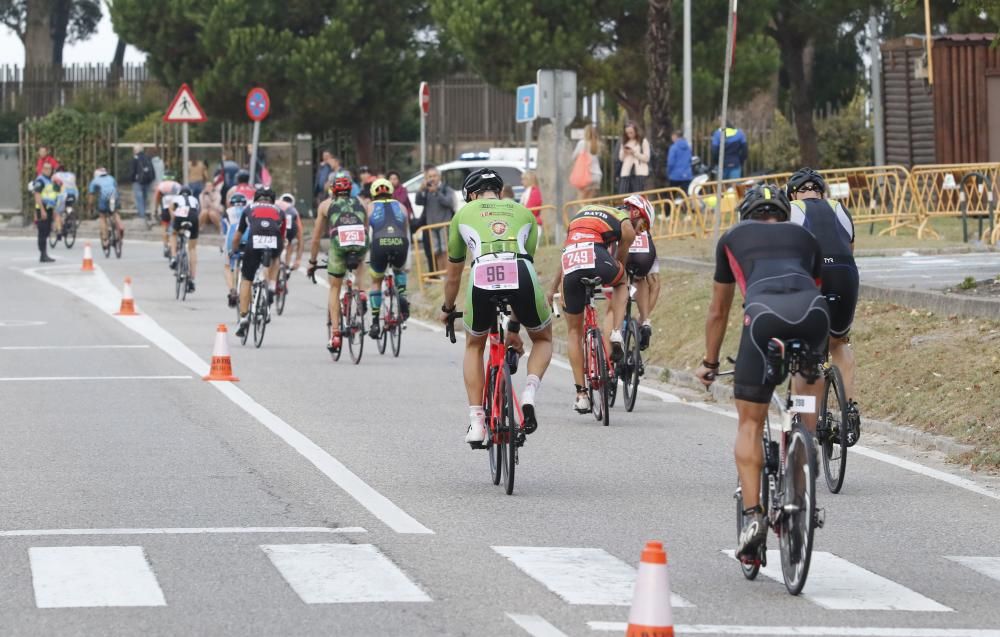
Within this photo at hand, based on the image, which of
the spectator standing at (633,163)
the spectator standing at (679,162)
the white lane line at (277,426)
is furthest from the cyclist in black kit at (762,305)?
the spectator standing at (679,162)

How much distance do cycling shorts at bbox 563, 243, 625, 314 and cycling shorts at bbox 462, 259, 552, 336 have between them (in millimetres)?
3010

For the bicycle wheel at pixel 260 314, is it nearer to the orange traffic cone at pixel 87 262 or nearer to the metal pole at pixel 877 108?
the orange traffic cone at pixel 87 262

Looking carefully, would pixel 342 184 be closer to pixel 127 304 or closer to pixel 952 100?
pixel 127 304

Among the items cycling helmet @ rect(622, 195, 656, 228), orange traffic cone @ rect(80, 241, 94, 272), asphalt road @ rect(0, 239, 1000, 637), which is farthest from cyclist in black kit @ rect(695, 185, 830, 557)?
orange traffic cone @ rect(80, 241, 94, 272)

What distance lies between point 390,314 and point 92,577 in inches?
487

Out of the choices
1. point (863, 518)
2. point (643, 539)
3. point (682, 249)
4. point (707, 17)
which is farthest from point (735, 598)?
point (707, 17)

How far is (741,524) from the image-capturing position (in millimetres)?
8898

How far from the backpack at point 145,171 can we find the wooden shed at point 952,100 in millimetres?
16954

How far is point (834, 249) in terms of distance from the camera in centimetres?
1191

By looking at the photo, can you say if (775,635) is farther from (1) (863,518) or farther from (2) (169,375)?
(2) (169,375)

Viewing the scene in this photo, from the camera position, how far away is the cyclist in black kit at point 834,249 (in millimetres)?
11875

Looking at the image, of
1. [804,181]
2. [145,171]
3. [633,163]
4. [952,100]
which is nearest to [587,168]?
[633,163]

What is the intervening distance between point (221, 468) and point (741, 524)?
433 centimetres

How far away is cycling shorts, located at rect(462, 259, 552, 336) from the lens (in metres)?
12.0
